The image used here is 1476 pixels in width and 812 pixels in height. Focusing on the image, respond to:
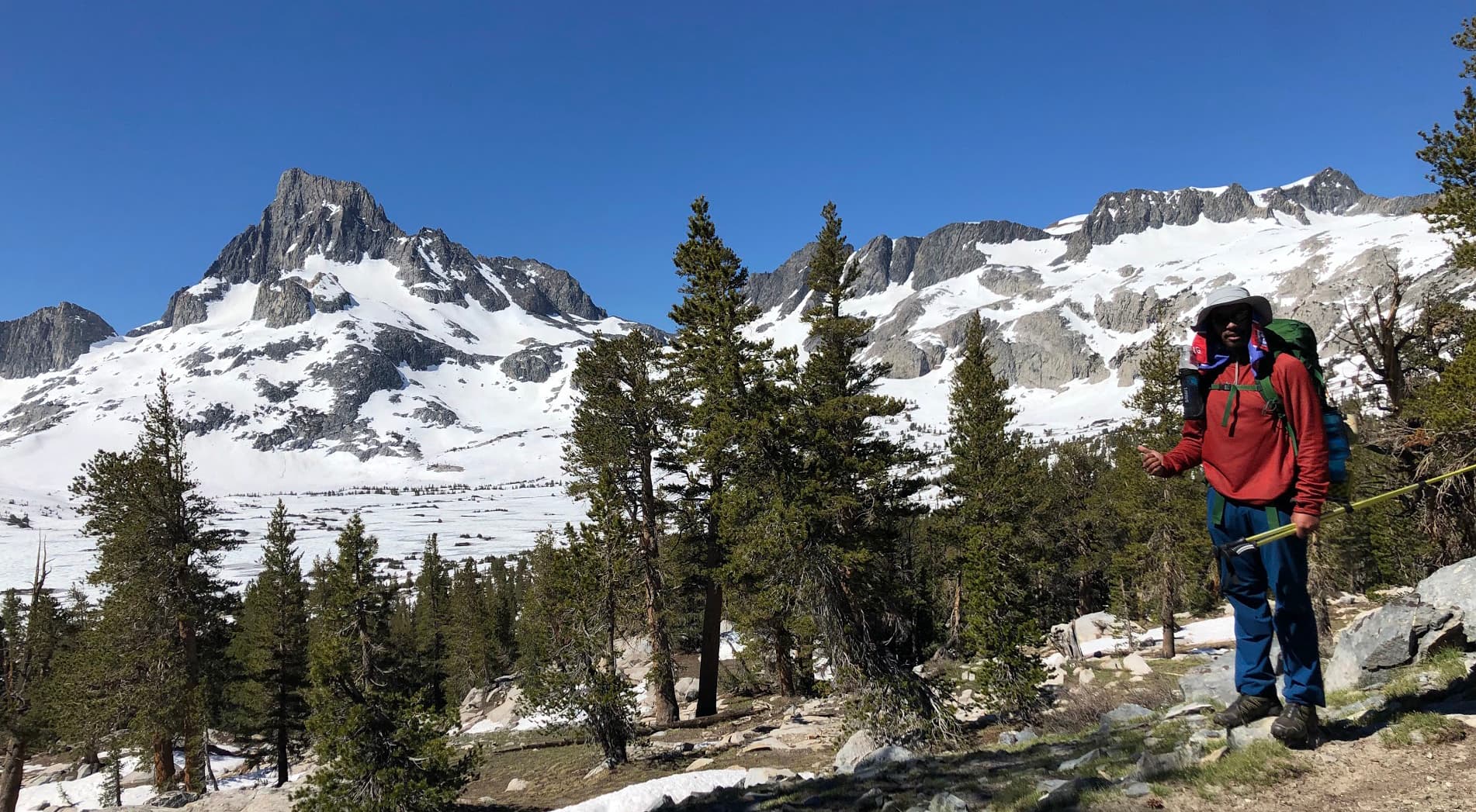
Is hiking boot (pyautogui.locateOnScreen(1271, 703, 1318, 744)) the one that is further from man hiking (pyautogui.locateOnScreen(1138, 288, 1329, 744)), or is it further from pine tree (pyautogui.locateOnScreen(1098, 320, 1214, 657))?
pine tree (pyautogui.locateOnScreen(1098, 320, 1214, 657))

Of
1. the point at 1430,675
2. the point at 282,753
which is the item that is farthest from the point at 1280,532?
the point at 282,753

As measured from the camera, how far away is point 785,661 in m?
25.0

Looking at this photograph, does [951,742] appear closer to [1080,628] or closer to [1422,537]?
[1422,537]

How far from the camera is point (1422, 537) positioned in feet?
48.1

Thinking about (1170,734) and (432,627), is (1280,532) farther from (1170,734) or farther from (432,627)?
(432,627)

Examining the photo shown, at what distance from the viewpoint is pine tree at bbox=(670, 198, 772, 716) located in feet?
50.2

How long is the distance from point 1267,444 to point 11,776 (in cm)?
3118

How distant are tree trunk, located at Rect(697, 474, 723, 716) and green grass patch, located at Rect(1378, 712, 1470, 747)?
53.1ft

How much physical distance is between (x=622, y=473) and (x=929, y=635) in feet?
82.5

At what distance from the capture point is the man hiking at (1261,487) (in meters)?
4.53

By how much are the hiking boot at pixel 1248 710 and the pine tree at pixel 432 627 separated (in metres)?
52.7

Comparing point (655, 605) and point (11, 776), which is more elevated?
point (655, 605)

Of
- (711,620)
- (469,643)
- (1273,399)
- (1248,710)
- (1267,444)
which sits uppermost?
(1273,399)

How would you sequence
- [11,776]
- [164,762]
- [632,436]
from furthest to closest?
[164,762], [632,436], [11,776]
